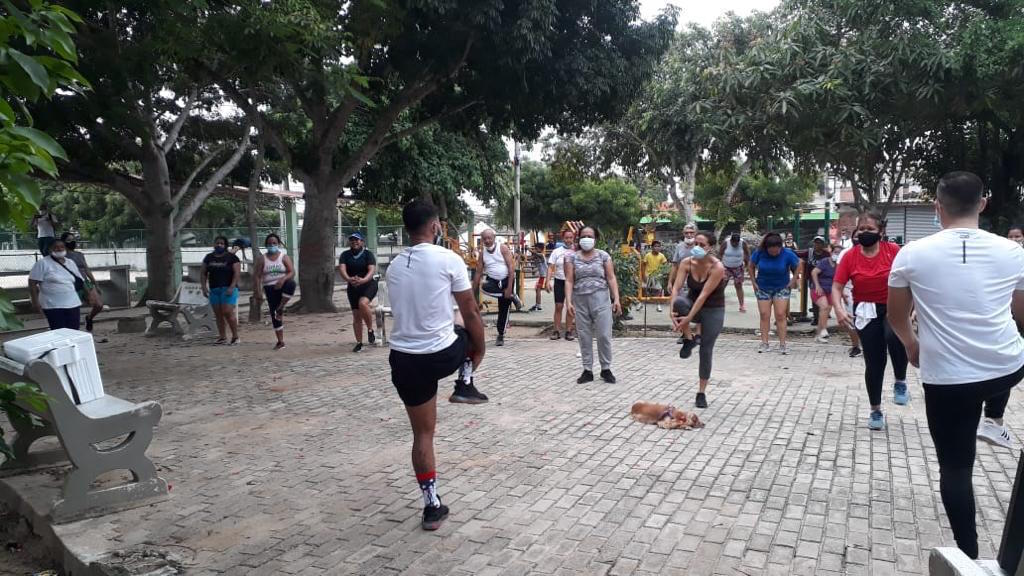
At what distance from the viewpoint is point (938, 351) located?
310 centimetres

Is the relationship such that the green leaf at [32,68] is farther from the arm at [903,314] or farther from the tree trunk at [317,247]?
the tree trunk at [317,247]

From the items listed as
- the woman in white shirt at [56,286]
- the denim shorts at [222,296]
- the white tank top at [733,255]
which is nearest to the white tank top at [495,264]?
the denim shorts at [222,296]

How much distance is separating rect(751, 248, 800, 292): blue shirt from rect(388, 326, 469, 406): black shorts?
6.77 m

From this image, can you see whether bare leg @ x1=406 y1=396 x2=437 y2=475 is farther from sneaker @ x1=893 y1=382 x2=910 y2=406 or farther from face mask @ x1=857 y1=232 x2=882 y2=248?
sneaker @ x1=893 y1=382 x2=910 y2=406

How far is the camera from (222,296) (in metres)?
11.2

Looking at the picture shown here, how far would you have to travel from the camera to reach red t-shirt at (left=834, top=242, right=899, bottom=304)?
223 inches

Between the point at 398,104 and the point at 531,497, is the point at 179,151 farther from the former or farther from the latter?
the point at 531,497

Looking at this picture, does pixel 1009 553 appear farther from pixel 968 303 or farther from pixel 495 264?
pixel 495 264

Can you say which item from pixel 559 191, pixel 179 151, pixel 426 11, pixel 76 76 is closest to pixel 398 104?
→ pixel 426 11

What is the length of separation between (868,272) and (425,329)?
386cm

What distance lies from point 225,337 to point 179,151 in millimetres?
8442

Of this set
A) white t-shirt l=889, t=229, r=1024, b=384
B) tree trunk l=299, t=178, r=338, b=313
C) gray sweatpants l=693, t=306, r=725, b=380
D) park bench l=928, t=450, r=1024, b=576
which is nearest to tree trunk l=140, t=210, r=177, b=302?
tree trunk l=299, t=178, r=338, b=313

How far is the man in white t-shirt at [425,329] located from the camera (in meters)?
3.85

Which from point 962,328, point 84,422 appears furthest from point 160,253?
point 962,328
